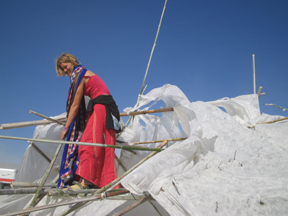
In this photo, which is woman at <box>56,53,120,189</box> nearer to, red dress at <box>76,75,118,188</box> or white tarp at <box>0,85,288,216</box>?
red dress at <box>76,75,118,188</box>

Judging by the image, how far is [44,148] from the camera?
2.44 metres

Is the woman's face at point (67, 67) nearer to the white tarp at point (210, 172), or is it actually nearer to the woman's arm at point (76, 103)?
the woman's arm at point (76, 103)

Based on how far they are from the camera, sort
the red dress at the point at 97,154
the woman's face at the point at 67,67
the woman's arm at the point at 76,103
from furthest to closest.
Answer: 1. the woman's face at the point at 67,67
2. the woman's arm at the point at 76,103
3. the red dress at the point at 97,154

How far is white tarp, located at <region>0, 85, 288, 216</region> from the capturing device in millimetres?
885

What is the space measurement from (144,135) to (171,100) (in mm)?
749

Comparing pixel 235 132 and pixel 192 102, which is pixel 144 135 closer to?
pixel 192 102

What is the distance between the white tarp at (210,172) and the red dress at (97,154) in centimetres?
23

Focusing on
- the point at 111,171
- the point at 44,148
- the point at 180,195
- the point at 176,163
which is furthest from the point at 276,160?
the point at 44,148

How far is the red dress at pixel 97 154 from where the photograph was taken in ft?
4.74

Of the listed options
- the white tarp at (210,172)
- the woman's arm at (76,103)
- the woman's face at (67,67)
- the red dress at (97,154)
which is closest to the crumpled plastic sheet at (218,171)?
the white tarp at (210,172)

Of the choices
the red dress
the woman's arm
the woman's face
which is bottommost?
the red dress

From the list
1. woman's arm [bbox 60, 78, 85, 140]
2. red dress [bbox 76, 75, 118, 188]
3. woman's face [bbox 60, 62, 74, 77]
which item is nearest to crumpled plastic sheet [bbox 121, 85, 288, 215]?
red dress [bbox 76, 75, 118, 188]

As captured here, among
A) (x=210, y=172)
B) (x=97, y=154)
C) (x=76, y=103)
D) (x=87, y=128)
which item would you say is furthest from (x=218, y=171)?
(x=76, y=103)

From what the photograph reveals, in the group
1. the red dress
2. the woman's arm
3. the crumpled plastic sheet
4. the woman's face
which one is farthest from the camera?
the woman's face
